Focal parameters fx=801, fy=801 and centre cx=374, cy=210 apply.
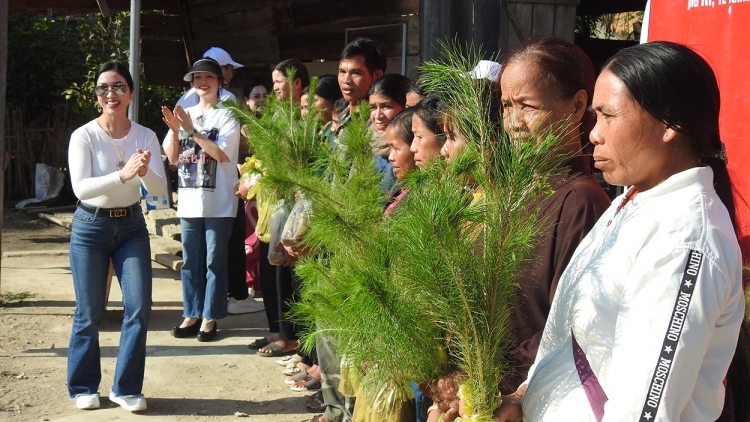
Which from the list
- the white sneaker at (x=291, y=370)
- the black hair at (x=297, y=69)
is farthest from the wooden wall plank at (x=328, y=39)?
the white sneaker at (x=291, y=370)

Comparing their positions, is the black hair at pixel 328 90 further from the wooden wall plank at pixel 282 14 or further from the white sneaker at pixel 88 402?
the wooden wall plank at pixel 282 14

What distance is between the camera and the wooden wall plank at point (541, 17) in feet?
21.1

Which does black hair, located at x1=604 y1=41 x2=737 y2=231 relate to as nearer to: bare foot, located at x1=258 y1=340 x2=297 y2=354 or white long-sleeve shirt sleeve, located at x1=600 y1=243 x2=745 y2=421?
white long-sleeve shirt sleeve, located at x1=600 y1=243 x2=745 y2=421

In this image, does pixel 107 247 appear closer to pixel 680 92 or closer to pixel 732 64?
pixel 732 64

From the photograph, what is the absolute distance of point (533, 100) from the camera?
2.08m

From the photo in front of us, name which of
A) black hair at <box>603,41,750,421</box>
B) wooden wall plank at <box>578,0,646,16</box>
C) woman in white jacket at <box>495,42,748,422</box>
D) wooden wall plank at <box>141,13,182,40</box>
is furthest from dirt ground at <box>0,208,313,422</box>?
wooden wall plank at <box>578,0,646,16</box>

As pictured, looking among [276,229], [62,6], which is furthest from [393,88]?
[62,6]

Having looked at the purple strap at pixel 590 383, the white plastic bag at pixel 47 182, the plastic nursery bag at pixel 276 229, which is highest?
the purple strap at pixel 590 383

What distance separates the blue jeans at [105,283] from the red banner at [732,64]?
3.06 meters

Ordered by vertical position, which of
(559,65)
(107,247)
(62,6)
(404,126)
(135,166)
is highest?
(62,6)

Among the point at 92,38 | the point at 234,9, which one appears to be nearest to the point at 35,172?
the point at 92,38

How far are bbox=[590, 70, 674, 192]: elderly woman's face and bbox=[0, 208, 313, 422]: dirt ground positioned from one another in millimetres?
3318

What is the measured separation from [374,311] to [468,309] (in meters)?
0.25

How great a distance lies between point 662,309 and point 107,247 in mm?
3695
